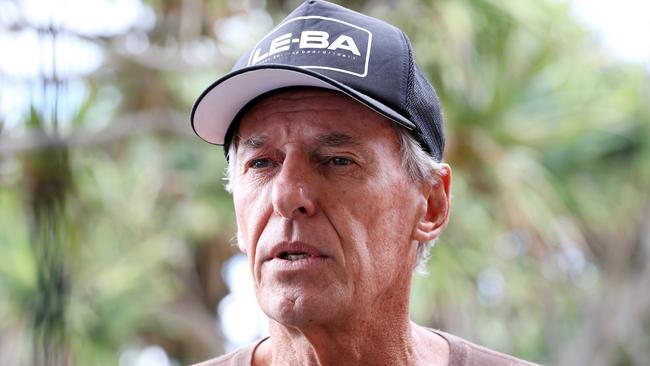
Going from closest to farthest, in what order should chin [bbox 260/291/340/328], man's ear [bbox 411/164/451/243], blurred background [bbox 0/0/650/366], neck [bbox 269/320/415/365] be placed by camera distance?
chin [bbox 260/291/340/328] < neck [bbox 269/320/415/365] < man's ear [bbox 411/164/451/243] < blurred background [bbox 0/0/650/366]

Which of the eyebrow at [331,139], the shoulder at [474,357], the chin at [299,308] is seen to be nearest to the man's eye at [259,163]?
the eyebrow at [331,139]

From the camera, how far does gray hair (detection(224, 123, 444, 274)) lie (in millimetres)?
2033

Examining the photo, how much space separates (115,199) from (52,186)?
969cm

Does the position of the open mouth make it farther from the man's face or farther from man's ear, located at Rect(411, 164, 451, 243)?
man's ear, located at Rect(411, 164, 451, 243)

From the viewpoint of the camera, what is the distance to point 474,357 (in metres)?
2.16

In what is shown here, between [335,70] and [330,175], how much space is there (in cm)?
19

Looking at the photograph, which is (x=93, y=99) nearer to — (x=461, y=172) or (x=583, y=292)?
(x=461, y=172)

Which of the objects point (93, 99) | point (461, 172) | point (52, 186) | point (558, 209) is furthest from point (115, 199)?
point (52, 186)

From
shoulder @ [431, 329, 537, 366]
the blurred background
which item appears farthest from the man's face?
the blurred background

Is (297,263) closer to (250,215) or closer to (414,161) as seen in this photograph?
(250,215)

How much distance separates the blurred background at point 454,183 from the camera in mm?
10617

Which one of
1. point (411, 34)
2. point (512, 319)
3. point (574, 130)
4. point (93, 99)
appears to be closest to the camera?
point (411, 34)

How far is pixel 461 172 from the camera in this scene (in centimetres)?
1130

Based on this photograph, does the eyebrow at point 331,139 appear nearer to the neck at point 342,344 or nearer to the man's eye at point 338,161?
the man's eye at point 338,161
